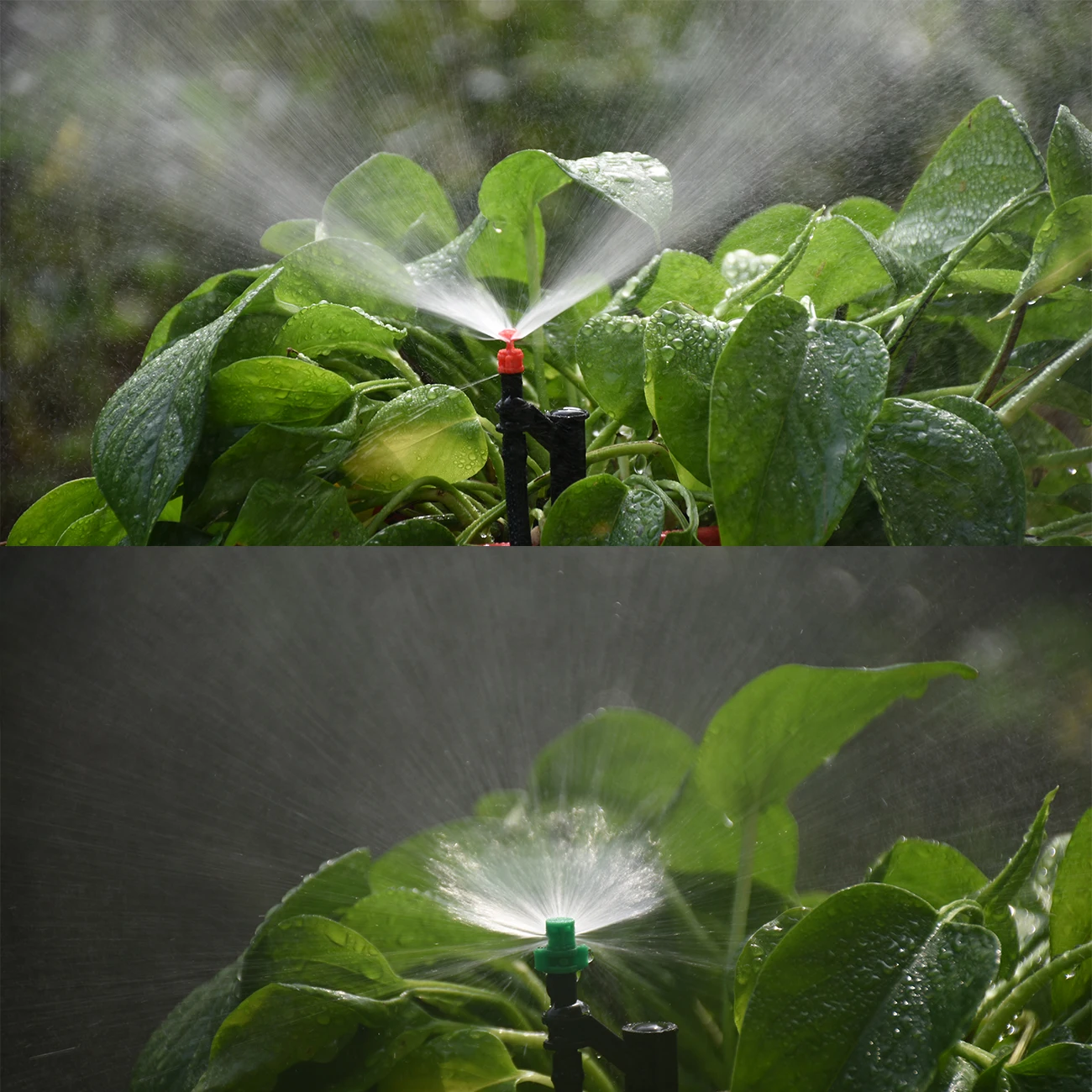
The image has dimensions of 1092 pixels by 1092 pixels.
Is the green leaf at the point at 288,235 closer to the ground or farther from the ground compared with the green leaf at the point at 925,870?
farther from the ground

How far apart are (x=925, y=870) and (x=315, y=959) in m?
0.20

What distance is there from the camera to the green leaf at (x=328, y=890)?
351 millimetres

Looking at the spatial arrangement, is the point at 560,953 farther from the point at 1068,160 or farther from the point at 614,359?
the point at 1068,160

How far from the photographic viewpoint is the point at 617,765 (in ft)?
1.14

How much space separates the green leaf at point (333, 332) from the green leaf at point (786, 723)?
0.72 ft

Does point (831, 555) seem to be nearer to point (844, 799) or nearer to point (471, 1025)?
point (844, 799)

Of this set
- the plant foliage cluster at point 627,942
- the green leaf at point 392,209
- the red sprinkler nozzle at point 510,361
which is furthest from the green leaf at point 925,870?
the green leaf at point 392,209

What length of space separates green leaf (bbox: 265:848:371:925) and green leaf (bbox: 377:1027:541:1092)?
6 cm

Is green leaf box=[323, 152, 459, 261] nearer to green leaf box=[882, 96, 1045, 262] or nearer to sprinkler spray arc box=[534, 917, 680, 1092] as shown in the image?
green leaf box=[882, 96, 1045, 262]

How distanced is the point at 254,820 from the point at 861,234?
0.33 m

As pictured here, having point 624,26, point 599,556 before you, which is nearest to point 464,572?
point 599,556

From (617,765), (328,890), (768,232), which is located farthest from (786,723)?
(768,232)

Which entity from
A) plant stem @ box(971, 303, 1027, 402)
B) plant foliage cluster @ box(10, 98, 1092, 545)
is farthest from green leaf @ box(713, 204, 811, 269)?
plant stem @ box(971, 303, 1027, 402)

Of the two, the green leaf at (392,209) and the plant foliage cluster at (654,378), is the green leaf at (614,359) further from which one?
the green leaf at (392,209)
